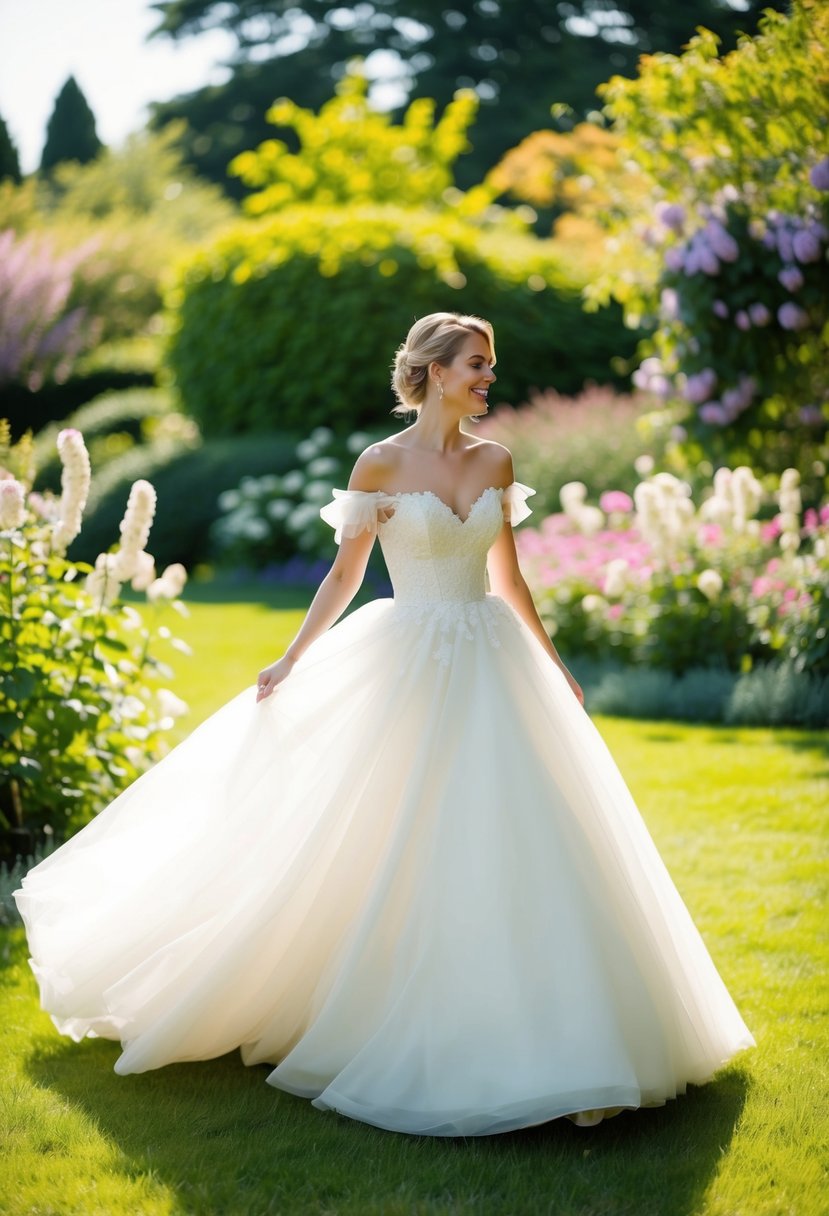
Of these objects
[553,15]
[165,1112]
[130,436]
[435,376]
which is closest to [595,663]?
[435,376]

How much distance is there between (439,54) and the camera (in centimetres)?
2986

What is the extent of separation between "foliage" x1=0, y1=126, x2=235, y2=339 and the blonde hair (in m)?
16.8

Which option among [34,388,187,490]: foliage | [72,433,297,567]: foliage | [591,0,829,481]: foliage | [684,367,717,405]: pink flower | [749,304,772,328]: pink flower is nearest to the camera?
[591,0,829,481]: foliage

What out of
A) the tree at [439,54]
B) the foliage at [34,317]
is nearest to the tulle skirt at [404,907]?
the foliage at [34,317]

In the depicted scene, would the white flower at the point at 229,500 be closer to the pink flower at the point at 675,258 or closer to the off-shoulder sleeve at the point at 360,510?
the pink flower at the point at 675,258

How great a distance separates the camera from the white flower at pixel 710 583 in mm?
7566

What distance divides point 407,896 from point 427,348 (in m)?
1.46

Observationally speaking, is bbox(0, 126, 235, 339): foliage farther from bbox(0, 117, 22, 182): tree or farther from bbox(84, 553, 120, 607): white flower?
bbox(84, 553, 120, 607): white flower

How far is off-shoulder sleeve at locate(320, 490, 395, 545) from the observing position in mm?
3480

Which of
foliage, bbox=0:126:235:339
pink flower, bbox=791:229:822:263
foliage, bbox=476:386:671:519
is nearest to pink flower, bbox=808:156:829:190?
pink flower, bbox=791:229:822:263

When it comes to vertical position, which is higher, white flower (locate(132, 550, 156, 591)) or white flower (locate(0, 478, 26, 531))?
white flower (locate(0, 478, 26, 531))

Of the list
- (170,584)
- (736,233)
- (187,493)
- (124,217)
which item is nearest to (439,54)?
(124,217)

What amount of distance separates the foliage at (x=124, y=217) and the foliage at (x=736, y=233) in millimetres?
12688

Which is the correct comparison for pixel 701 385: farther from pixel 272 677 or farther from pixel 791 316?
pixel 272 677
